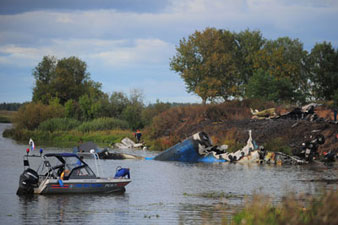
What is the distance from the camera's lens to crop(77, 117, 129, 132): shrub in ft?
233

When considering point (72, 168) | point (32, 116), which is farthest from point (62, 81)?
point (72, 168)

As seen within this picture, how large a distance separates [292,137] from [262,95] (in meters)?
35.5

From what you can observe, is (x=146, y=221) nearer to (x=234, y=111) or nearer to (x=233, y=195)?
(x=233, y=195)

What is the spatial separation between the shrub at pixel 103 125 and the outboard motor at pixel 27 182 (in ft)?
157

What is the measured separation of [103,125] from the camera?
72125mm

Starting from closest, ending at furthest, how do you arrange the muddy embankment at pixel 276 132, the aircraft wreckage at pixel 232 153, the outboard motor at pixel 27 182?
the outboard motor at pixel 27 182 < the aircraft wreckage at pixel 232 153 < the muddy embankment at pixel 276 132

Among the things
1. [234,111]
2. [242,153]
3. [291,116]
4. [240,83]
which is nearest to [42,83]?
[240,83]

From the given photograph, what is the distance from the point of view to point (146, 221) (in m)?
17.7

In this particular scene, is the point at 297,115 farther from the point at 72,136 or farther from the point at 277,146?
the point at 72,136

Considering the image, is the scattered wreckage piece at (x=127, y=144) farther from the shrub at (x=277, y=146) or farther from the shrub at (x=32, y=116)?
the shrub at (x=32, y=116)

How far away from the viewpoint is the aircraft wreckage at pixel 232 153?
39.1 meters

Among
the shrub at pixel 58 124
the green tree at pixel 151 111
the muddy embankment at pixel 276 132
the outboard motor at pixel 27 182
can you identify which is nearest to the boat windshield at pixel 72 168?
the outboard motor at pixel 27 182

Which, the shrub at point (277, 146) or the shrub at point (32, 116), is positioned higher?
the shrub at point (32, 116)

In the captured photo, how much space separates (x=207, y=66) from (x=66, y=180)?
221ft
